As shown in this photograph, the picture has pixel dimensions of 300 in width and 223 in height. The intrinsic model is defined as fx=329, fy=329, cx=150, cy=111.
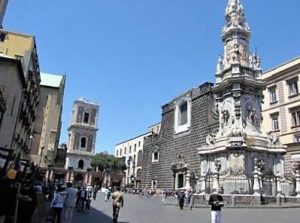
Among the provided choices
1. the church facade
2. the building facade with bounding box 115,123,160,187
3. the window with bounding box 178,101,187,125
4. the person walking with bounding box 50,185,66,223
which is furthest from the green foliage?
the person walking with bounding box 50,185,66,223

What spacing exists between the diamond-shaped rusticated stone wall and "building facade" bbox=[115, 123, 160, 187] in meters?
26.8

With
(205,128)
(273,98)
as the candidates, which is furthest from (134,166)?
(273,98)

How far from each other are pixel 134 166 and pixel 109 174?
49.8 ft

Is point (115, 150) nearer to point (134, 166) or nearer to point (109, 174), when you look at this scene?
point (134, 166)

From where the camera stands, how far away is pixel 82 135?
83500mm

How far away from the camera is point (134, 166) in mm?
98125

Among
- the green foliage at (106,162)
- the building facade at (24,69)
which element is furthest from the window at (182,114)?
the green foliage at (106,162)

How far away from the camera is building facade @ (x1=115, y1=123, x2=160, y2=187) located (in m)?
93.0

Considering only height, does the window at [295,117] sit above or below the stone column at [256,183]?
above

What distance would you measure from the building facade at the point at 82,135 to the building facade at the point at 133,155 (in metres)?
14.8

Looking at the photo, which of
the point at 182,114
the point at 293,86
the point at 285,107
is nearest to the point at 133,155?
the point at 182,114

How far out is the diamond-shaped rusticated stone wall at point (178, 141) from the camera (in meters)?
49.0

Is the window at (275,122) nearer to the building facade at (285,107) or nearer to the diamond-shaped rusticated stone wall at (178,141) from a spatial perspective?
the building facade at (285,107)

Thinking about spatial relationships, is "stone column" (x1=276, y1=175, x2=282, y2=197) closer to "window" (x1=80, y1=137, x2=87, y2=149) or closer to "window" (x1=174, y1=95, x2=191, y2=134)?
"window" (x1=174, y1=95, x2=191, y2=134)
